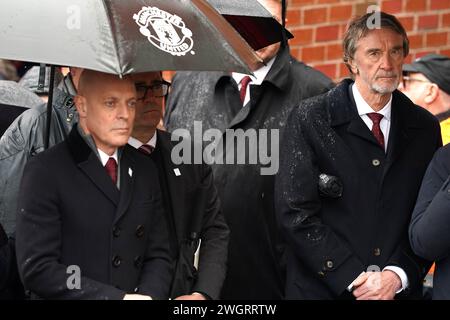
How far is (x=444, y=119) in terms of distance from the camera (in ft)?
24.6

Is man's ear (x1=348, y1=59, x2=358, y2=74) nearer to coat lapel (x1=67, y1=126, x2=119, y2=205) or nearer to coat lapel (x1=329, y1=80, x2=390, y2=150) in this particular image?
coat lapel (x1=329, y1=80, x2=390, y2=150)

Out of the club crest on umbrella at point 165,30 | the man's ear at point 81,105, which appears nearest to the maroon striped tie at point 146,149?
the man's ear at point 81,105

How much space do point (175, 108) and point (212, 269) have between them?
5.48 feet

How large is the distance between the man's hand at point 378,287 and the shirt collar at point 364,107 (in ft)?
2.46

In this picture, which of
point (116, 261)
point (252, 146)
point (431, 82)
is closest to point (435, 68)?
point (431, 82)

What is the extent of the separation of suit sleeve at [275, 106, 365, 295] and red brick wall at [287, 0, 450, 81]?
9.48 feet

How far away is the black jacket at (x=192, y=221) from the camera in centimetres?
565

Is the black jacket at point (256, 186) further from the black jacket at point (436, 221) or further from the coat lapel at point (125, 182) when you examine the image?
the coat lapel at point (125, 182)

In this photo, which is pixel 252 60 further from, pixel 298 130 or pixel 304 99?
pixel 304 99

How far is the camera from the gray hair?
607cm

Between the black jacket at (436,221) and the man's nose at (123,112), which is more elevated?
the man's nose at (123,112)

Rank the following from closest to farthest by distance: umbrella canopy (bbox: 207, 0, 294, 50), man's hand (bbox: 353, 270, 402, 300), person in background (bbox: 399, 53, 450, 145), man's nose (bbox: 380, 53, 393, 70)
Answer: man's hand (bbox: 353, 270, 402, 300)
man's nose (bbox: 380, 53, 393, 70)
umbrella canopy (bbox: 207, 0, 294, 50)
person in background (bbox: 399, 53, 450, 145)

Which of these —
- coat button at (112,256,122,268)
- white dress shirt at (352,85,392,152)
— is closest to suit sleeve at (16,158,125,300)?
coat button at (112,256,122,268)

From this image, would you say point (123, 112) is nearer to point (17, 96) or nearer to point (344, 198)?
point (344, 198)
